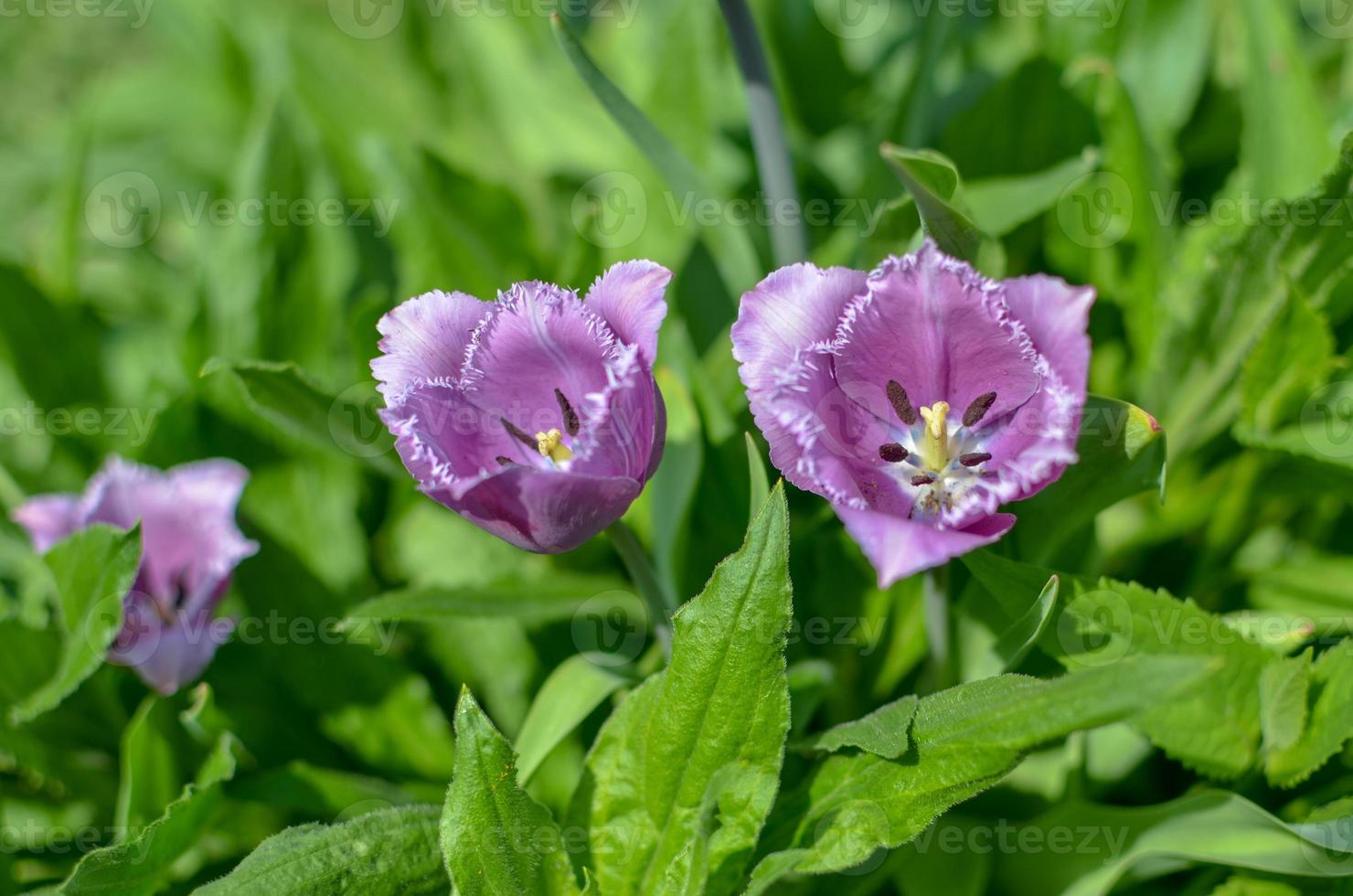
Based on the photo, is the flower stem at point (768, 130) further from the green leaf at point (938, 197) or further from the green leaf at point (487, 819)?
the green leaf at point (487, 819)

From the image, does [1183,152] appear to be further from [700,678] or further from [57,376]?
[57,376]

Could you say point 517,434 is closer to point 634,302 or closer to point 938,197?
point 634,302

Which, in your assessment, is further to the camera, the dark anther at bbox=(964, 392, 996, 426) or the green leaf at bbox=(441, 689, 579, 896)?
the dark anther at bbox=(964, 392, 996, 426)

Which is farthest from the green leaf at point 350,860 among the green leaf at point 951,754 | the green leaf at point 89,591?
the green leaf at point 89,591

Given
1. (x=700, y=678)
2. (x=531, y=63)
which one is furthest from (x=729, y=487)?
(x=531, y=63)

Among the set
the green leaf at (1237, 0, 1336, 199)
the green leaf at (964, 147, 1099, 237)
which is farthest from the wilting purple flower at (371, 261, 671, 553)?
the green leaf at (1237, 0, 1336, 199)

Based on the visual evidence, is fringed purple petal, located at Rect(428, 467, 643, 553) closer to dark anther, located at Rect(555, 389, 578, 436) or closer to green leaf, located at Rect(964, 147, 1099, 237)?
dark anther, located at Rect(555, 389, 578, 436)

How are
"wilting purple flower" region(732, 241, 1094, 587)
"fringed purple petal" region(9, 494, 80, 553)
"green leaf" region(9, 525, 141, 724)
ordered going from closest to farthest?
"wilting purple flower" region(732, 241, 1094, 587) < "green leaf" region(9, 525, 141, 724) < "fringed purple petal" region(9, 494, 80, 553)
